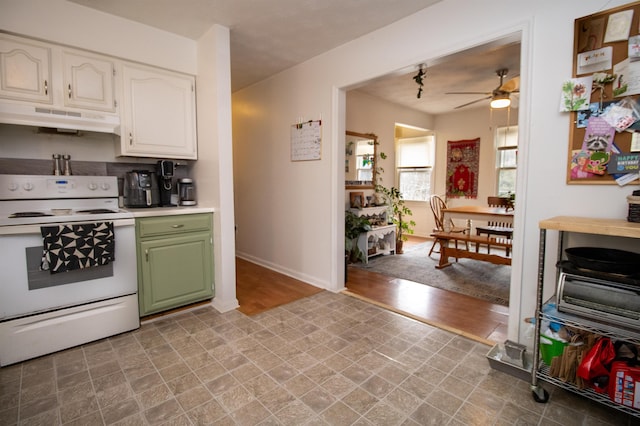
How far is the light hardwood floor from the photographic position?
244 cm

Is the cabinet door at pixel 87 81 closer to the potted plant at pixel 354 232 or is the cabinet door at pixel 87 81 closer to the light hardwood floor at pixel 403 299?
the light hardwood floor at pixel 403 299

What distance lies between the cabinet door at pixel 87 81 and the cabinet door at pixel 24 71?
0.10 meters

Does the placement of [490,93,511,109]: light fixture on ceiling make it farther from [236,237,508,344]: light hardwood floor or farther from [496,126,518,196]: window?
[236,237,508,344]: light hardwood floor

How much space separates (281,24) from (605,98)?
2.23m

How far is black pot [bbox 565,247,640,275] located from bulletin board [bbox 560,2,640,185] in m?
0.36

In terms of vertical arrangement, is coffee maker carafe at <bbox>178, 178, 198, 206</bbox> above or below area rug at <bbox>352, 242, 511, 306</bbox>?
above

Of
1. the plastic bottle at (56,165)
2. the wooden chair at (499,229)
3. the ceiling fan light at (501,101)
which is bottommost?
the wooden chair at (499,229)

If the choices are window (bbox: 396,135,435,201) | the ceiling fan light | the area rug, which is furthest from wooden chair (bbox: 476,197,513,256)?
window (bbox: 396,135,435,201)

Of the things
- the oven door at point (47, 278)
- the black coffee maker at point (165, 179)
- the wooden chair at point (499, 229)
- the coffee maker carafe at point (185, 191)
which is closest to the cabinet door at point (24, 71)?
the black coffee maker at point (165, 179)

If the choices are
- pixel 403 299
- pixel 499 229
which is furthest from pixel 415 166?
pixel 403 299

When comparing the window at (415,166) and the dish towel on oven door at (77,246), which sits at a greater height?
the window at (415,166)

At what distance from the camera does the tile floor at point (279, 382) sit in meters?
1.49

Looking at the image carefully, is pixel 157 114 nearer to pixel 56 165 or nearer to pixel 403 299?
pixel 56 165

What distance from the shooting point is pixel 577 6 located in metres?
1.64
